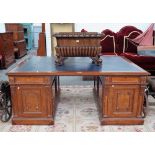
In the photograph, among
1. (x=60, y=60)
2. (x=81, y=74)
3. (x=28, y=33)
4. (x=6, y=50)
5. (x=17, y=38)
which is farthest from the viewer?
(x=28, y=33)

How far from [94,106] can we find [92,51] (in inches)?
37.1

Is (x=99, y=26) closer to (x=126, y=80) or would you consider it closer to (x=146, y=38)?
(x=146, y=38)

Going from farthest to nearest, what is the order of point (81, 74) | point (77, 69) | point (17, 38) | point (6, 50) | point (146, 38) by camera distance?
point (17, 38)
point (6, 50)
point (146, 38)
point (77, 69)
point (81, 74)

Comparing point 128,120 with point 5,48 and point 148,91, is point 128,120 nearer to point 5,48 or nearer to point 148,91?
point 148,91

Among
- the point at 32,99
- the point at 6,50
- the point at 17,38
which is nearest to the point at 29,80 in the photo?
the point at 32,99

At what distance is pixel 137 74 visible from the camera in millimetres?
2145

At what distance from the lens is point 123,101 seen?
2.28 metres

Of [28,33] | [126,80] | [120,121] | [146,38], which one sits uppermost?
[28,33]

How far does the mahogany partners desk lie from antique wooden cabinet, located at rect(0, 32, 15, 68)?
9.84 ft

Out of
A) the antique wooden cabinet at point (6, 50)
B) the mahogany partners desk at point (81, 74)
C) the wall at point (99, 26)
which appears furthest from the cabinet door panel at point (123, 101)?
the antique wooden cabinet at point (6, 50)

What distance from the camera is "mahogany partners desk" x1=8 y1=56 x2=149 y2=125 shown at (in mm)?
2156

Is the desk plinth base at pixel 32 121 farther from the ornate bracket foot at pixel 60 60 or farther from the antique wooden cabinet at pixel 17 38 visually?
the antique wooden cabinet at pixel 17 38

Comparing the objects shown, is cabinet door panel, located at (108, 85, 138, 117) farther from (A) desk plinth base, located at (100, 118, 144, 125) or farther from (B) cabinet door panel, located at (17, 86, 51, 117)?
(B) cabinet door panel, located at (17, 86, 51, 117)

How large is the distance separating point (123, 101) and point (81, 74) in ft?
1.94
